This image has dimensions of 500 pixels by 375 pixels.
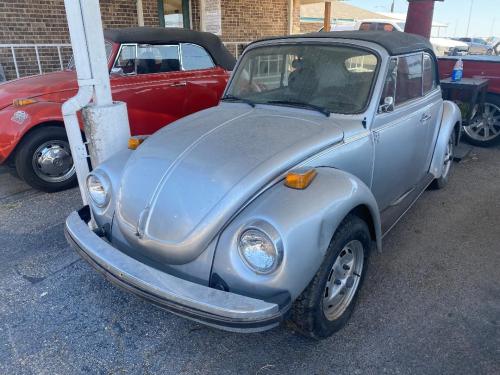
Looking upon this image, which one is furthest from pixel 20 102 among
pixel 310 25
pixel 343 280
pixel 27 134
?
pixel 310 25

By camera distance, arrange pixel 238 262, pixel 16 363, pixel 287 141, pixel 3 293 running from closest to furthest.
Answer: pixel 238 262 → pixel 16 363 → pixel 287 141 → pixel 3 293

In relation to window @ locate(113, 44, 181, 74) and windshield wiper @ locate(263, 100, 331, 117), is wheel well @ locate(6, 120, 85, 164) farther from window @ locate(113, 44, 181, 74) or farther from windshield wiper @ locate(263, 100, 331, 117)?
windshield wiper @ locate(263, 100, 331, 117)

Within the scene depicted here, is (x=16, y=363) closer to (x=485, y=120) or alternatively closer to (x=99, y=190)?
(x=99, y=190)

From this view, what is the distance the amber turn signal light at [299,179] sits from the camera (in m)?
2.22

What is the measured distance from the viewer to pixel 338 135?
2.72 m

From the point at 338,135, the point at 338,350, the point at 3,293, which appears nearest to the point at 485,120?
the point at 338,135

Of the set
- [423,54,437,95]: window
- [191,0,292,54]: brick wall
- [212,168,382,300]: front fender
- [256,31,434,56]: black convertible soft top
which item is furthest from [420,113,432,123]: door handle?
[191,0,292,54]: brick wall

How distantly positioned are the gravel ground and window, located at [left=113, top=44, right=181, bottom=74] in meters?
2.51

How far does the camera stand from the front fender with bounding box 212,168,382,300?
200 centimetres

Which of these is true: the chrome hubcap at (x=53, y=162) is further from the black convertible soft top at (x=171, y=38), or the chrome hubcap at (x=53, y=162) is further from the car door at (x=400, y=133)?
the car door at (x=400, y=133)

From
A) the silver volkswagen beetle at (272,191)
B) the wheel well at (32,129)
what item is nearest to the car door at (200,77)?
the wheel well at (32,129)

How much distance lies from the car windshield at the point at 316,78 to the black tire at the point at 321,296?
101cm

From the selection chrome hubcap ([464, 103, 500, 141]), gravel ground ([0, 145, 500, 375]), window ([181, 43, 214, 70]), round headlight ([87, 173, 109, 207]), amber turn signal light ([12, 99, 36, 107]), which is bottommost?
gravel ground ([0, 145, 500, 375])

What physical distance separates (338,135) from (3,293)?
2.74 metres
